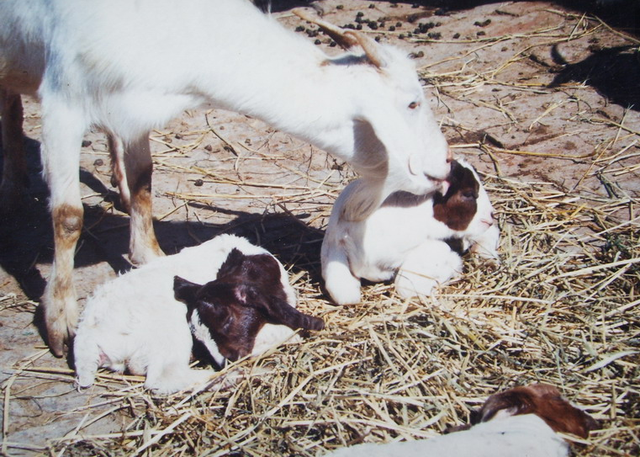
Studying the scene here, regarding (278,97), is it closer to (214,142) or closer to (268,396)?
(268,396)

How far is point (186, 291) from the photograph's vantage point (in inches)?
119

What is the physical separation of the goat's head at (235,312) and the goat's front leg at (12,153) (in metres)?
2.13

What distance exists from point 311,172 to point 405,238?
1.81m

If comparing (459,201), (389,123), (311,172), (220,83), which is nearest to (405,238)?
(459,201)

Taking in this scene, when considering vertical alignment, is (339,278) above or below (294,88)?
below

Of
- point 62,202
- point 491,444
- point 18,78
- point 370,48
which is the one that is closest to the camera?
point 491,444

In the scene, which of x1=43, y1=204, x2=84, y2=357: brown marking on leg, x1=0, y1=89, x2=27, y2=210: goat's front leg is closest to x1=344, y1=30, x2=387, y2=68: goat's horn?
x1=43, y1=204, x2=84, y2=357: brown marking on leg

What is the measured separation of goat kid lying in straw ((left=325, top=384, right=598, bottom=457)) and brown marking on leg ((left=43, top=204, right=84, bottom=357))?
1.70 meters

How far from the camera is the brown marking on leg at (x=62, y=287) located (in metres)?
3.20

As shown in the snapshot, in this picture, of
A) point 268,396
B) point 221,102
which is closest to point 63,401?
point 268,396

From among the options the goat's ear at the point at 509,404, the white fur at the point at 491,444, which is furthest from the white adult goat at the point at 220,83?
the white fur at the point at 491,444

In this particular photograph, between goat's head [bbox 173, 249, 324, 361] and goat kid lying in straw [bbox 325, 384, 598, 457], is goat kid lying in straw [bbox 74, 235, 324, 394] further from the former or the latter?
goat kid lying in straw [bbox 325, 384, 598, 457]

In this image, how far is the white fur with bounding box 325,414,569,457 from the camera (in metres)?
2.18

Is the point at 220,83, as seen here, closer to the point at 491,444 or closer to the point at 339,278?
the point at 339,278
